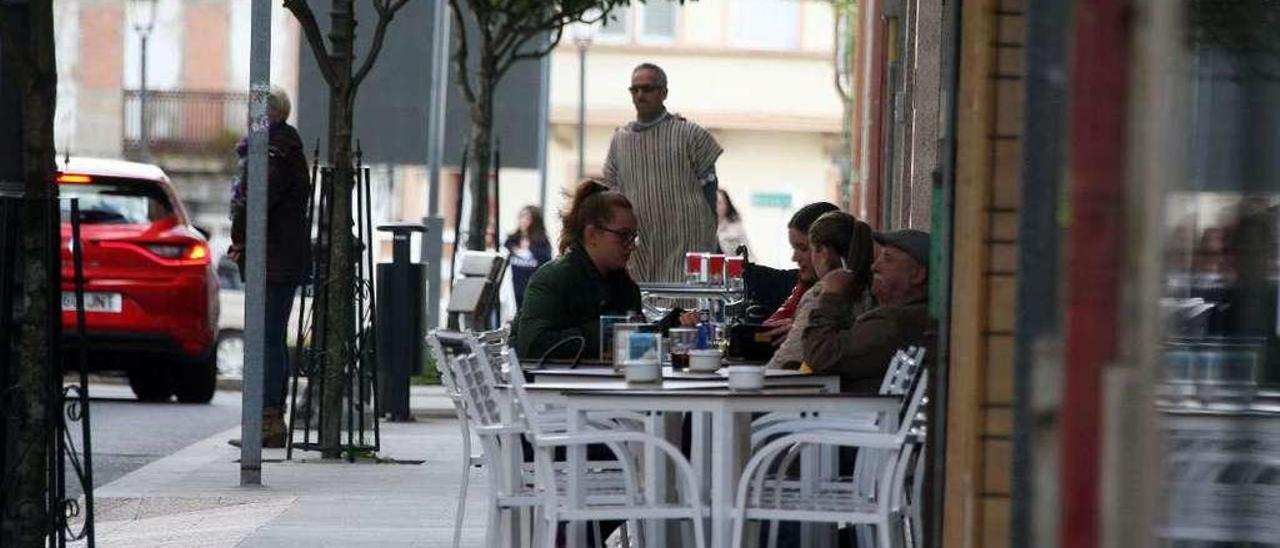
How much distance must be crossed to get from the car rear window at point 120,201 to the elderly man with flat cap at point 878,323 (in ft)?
32.3

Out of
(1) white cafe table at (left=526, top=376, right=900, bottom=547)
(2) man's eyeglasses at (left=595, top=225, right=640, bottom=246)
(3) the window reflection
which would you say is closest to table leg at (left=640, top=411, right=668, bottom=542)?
(1) white cafe table at (left=526, top=376, right=900, bottom=547)

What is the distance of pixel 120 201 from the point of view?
57.2 ft

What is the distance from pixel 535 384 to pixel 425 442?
23.8 ft

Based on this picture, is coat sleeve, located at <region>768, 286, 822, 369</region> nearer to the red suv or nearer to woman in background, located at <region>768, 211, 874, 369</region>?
woman in background, located at <region>768, 211, 874, 369</region>

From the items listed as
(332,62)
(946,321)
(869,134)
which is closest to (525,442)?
(946,321)

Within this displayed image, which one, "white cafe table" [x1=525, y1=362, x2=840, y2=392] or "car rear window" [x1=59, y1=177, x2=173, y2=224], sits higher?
"car rear window" [x1=59, y1=177, x2=173, y2=224]

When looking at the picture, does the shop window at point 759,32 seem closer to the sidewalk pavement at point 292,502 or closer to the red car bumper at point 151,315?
the red car bumper at point 151,315

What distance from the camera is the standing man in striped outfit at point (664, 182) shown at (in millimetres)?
13195

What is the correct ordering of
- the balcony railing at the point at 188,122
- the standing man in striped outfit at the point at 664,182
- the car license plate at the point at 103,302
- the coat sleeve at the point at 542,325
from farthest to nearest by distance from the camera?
1. the balcony railing at the point at 188,122
2. the car license plate at the point at 103,302
3. the standing man in striped outfit at the point at 664,182
4. the coat sleeve at the point at 542,325

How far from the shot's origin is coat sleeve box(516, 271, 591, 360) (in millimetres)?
8992

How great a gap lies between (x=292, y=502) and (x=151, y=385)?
849 centimetres

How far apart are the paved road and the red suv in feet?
1.62

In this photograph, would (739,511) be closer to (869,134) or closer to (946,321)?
(946,321)

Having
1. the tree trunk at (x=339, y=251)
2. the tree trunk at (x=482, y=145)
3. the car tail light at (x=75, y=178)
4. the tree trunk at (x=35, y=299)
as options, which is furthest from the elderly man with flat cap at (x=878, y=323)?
the tree trunk at (x=482, y=145)
